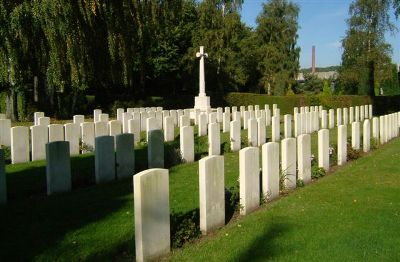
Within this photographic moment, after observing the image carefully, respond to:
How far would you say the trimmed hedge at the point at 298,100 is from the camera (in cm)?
2955

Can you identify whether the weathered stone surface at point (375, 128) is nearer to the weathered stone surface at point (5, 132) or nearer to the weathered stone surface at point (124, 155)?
the weathered stone surface at point (124, 155)

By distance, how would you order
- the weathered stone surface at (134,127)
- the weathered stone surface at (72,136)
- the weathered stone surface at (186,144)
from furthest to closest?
the weathered stone surface at (134,127), the weathered stone surface at (72,136), the weathered stone surface at (186,144)

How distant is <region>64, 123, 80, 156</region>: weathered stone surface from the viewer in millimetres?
10214

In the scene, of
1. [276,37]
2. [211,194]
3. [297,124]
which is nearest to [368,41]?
[276,37]

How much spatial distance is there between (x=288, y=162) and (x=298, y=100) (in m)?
24.3

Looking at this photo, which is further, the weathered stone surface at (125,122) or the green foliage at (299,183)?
the weathered stone surface at (125,122)

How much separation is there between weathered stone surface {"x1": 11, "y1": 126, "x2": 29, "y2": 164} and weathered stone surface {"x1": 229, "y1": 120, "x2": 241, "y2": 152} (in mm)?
4595

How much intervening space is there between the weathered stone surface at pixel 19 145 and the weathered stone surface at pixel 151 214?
5822 mm

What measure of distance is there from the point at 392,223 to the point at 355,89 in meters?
42.6

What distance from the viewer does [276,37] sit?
46375 mm

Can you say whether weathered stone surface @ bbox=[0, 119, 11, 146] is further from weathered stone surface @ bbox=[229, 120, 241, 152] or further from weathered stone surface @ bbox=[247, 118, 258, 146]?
weathered stone surface @ bbox=[247, 118, 258, 146]

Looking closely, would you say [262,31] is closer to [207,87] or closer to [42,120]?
[207,87]

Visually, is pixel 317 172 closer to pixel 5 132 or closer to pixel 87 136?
pixel 87 136

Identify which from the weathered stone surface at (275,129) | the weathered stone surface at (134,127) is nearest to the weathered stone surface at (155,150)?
the weathered stone surface at (134,127)
